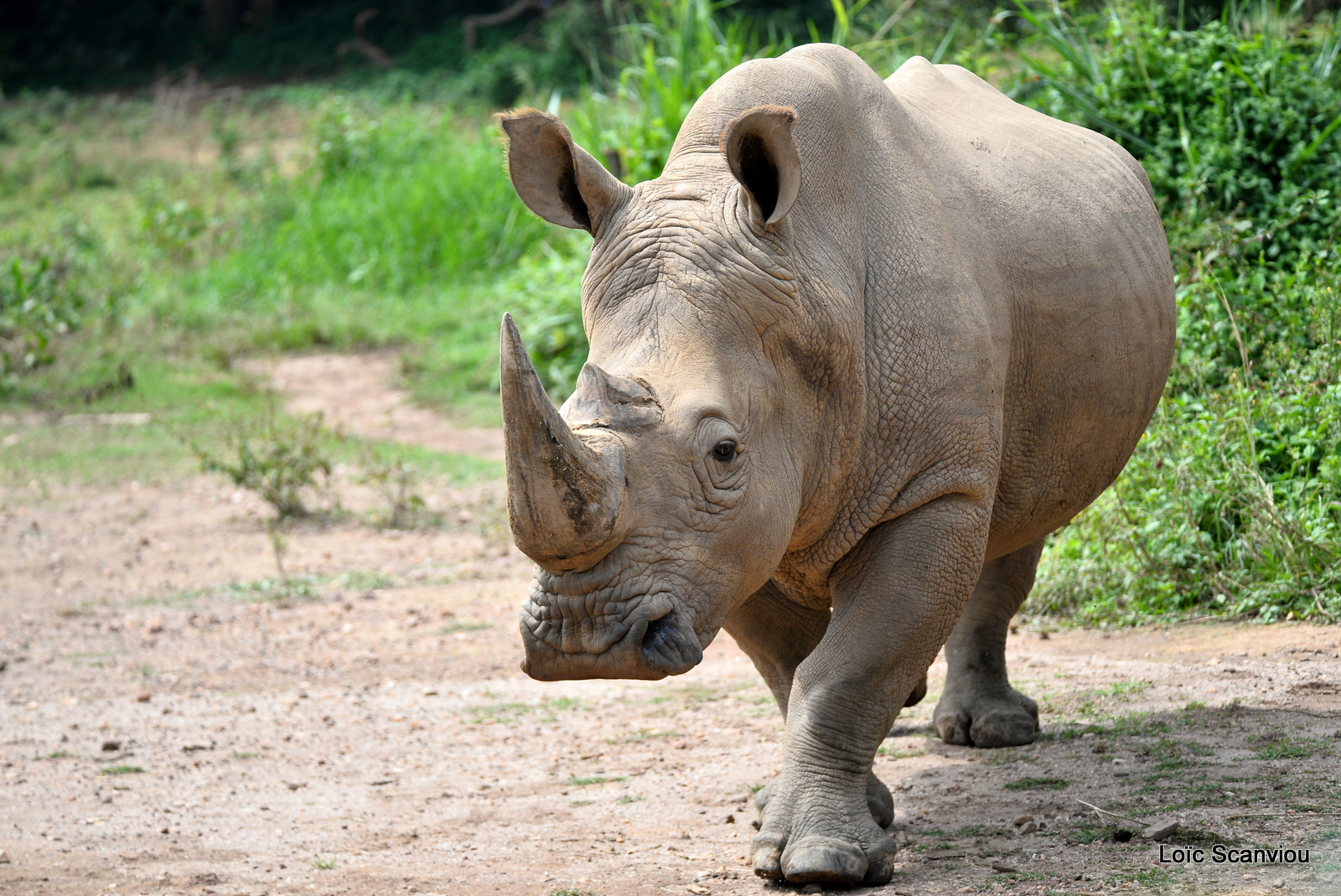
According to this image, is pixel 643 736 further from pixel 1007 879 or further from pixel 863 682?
pixel 1007 879

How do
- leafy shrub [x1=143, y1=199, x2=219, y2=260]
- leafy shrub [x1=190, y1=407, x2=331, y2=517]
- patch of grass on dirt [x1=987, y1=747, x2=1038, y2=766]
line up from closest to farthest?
1. patch of grass on dirt [x1=987, y1=747, x2=1038, y2=766]
2. leafy shrub [x1=190, y1=407, x2=331, y2=517]
3. leafy shrub [x1=143, y1=199, x2=219, y2=260]

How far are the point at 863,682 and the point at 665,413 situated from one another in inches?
36.5

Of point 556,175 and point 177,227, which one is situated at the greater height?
point 556,175

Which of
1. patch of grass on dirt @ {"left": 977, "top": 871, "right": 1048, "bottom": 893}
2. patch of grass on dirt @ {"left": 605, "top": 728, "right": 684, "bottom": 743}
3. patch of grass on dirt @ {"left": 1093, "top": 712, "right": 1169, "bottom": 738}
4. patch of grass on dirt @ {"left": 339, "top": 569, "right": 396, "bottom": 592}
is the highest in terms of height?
patch of grass on dirt @ {"left": 977, "top": 871, "right": 1048, "bottom": 893}

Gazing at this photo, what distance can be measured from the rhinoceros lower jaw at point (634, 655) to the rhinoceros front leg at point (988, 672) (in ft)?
6.12

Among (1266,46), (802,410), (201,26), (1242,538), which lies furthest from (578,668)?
(201,26)

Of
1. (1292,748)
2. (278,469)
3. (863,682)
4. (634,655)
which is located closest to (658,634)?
(634,655)

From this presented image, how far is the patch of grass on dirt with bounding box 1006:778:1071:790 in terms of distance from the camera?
4227 millimetres

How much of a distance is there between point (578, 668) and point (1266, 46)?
5.84 m

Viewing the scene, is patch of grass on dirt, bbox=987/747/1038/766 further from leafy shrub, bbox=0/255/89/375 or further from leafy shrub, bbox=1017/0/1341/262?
leafy shrub, bbox=0/255/89/375

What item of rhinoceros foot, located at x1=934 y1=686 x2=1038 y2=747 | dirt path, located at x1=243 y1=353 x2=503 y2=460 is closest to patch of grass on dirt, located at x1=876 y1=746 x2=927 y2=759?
rhinoceros foot, located at x1=934 y1=686 x2=1038 y2=747

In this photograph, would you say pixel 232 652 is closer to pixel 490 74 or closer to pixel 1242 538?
pixel 1242 538

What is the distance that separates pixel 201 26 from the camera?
3092 cm

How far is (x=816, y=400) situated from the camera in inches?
142
